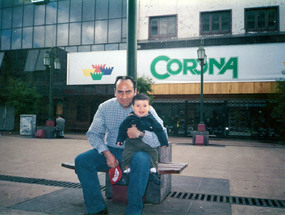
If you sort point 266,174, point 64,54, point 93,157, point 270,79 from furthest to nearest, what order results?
1. point 64,54
2. point 270,79
3. point 266,174
4. point 93,157

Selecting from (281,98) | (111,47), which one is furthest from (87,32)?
(281,98)

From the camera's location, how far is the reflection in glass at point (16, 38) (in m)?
23.3

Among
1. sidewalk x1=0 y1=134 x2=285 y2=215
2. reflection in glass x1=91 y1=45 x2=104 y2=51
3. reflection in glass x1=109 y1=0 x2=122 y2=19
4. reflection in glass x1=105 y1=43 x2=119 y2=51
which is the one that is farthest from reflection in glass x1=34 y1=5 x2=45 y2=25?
sidewalk x1=0 y1=134 x2=285 y2=215

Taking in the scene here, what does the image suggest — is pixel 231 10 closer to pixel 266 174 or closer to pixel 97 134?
pixel 266 174

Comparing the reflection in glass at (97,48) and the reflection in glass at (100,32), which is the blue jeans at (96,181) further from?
the reflection in glass at (100,32)

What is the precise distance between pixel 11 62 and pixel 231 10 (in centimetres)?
1936

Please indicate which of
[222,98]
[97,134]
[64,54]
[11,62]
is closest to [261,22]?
[222,98]

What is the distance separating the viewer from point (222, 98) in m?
17.8

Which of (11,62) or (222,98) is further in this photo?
(11,62)

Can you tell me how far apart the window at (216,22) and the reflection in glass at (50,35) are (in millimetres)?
12685

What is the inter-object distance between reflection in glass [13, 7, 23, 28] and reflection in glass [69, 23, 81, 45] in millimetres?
5576

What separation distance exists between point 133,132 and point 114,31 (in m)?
18.4

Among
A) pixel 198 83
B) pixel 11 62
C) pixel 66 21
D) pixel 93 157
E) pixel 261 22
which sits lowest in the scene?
pixel 93 157

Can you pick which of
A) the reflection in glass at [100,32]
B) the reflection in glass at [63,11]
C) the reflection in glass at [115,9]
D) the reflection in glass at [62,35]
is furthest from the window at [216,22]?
the reflection in glass at [63,11]
